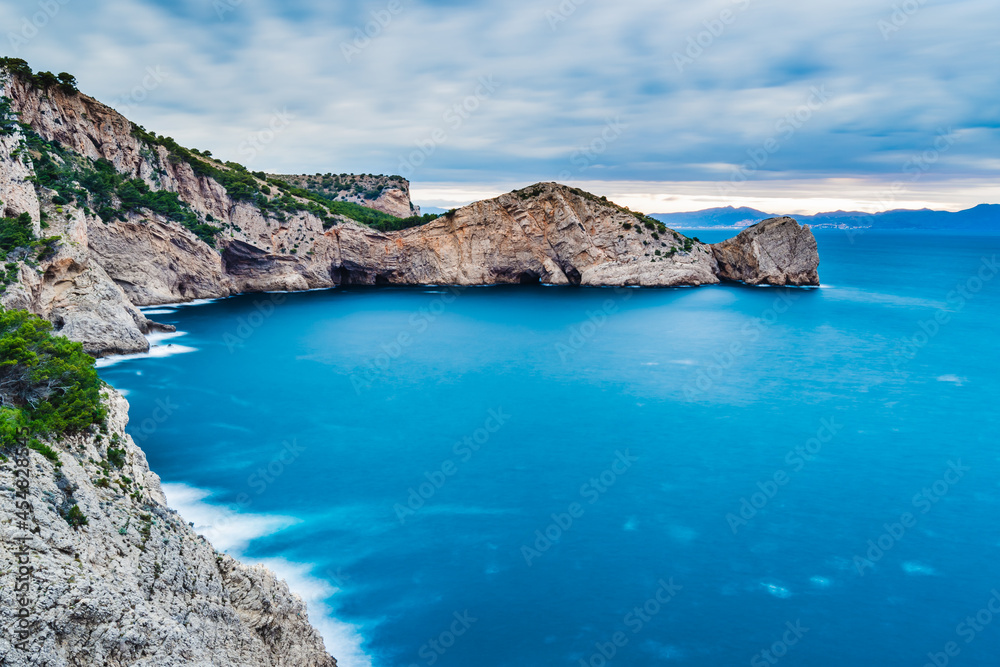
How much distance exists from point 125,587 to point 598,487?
17.4 meters

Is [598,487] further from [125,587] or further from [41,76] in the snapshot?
[41,76]

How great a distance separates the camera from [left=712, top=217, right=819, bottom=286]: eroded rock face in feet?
262

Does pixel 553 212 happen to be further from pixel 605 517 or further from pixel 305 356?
pixel 605 517

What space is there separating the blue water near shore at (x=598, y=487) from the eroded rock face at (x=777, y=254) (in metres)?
30.5

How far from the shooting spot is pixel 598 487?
81.1 feet

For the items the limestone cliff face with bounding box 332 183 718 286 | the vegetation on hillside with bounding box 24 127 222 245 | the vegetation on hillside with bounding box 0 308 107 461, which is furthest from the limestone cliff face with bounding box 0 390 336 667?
the limestone cliff face with bounding box 332 183 718 286

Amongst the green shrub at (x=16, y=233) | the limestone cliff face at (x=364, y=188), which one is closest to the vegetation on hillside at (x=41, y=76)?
the green shrub at (x=16, y=233)

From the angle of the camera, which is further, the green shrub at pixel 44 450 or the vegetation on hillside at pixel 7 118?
the vegetation on hillside at pixel 7 118

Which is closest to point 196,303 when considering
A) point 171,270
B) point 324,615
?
point 171,270

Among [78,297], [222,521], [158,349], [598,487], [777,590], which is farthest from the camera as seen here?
[158,349]

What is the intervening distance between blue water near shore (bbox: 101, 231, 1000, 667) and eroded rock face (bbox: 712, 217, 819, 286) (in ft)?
100

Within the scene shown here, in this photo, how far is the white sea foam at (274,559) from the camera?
52.5 feet

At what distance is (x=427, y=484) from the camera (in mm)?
24922

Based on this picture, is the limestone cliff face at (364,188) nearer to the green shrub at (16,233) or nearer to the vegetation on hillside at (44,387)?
the green shrub at (16,233)
